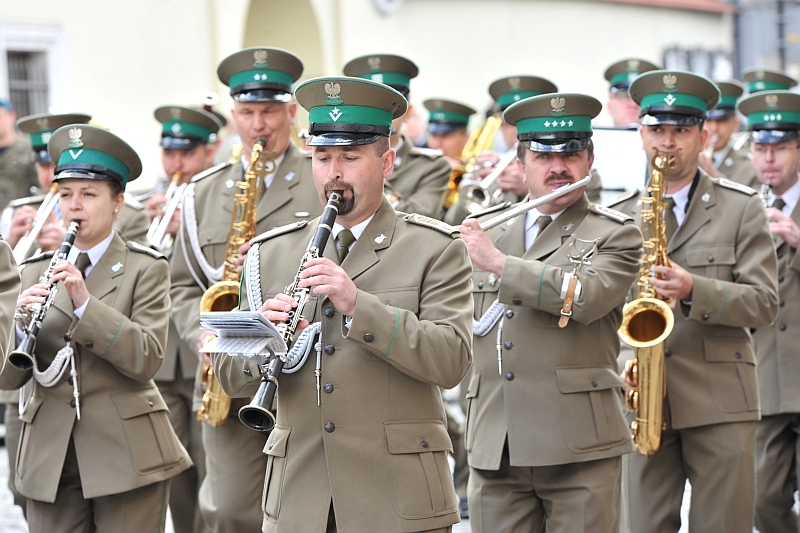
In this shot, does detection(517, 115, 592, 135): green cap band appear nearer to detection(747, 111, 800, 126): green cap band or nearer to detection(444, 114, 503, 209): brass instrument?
detection(747, 111, 800, 126): green cap band

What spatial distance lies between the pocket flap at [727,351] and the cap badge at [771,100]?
1.70 meters

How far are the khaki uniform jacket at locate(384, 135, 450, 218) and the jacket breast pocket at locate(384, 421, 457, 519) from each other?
3512mm

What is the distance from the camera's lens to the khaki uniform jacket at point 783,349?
7625mm

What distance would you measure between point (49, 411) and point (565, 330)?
2327 mm

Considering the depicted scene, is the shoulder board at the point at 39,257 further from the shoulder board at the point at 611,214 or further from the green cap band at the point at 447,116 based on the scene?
the green cap band at the point at 447,116

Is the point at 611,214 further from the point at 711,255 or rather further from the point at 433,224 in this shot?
the point at 433,224

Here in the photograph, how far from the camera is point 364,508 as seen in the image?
14.8 feet

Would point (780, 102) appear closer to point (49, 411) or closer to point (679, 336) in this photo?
point (679, 336)

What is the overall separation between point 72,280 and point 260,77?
1.64 m

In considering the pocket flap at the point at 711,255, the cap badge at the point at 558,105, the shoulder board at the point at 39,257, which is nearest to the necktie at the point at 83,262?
the shoulder board at the point at 39,257

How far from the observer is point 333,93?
467 centimetres

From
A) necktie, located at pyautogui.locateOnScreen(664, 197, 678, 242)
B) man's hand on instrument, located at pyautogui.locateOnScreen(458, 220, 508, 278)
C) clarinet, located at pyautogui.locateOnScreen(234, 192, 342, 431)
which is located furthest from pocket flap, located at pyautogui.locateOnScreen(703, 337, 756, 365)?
clarinet, located at pyautogui.locateOnScreen(234, 192, 342, 431)

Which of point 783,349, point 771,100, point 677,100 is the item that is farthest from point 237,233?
point 783,349

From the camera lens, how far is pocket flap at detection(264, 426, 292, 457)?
15.3ft
